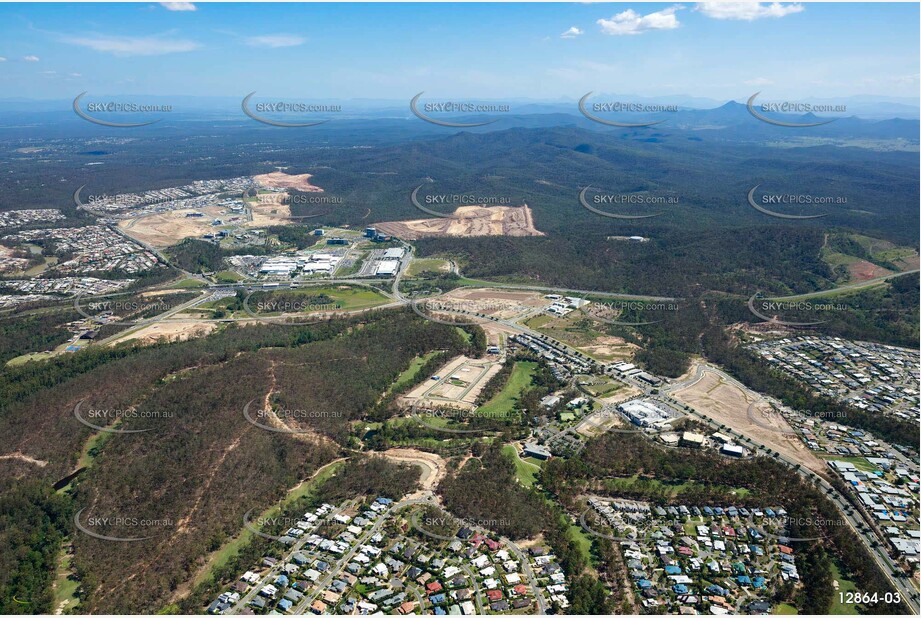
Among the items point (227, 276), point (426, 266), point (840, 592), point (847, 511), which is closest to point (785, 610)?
point (840, 592)

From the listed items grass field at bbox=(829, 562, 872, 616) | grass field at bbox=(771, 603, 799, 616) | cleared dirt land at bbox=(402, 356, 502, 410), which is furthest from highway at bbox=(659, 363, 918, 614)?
cleared dirt land at bbox=(402, 356, 502, 410)

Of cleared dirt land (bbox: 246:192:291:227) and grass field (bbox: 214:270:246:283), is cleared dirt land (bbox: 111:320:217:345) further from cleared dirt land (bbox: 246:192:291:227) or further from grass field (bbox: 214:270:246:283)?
cleared dirt land (bbox: 246:192:291:227)

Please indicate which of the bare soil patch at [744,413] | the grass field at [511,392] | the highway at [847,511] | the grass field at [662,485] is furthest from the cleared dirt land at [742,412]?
the grass field at [511,392]

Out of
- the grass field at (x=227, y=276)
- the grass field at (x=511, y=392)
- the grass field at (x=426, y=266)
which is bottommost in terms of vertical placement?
the grass field at (x=511, y=392)

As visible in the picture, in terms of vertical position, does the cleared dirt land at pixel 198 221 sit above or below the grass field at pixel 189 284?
above

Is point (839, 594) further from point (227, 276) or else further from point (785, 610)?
point (227, 276)

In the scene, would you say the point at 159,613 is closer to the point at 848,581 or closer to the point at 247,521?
the point at 247,521

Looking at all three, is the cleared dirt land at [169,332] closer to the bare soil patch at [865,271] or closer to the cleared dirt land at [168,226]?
the cleared dirt land at [168,226]

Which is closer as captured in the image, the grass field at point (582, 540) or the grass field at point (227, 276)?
the grass field at point (582, 540)
